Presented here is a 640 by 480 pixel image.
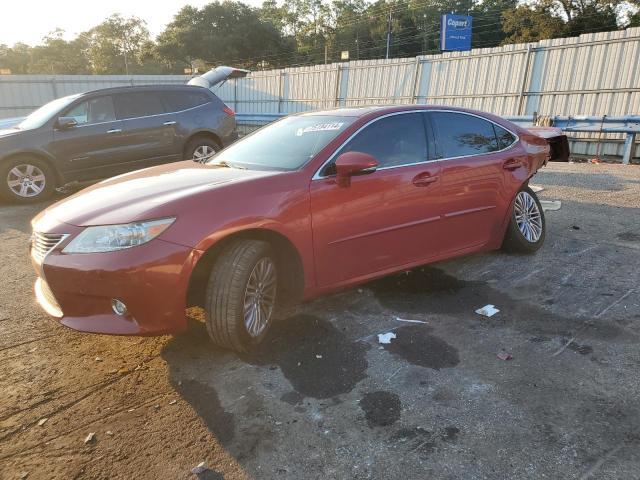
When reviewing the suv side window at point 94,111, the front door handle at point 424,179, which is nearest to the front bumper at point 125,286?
the front door handle at point 424,179

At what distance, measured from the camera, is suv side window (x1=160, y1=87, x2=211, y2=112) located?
332 inches

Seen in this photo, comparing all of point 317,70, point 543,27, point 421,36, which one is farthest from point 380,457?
point 421,36

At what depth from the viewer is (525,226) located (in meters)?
5.02

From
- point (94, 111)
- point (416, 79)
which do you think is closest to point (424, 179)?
point (94, 111)

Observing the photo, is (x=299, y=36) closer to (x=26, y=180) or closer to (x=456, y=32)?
(x=456, y=32)

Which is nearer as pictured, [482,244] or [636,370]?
[636,370]

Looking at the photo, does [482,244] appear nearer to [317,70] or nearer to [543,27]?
[317,70]

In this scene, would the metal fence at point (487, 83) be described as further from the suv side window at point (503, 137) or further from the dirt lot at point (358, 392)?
the dirt lot at point (358, 392)

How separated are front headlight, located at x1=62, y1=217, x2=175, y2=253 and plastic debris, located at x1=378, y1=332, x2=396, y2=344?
5.24ft

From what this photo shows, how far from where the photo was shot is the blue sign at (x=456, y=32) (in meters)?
41.0

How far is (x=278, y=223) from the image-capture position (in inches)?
125

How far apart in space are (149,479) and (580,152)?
46.7 ft

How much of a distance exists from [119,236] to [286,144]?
1565mm

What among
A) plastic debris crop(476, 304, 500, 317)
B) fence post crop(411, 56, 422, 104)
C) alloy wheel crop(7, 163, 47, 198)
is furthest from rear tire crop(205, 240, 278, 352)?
fence post crop(411, 56, 422, 104)
